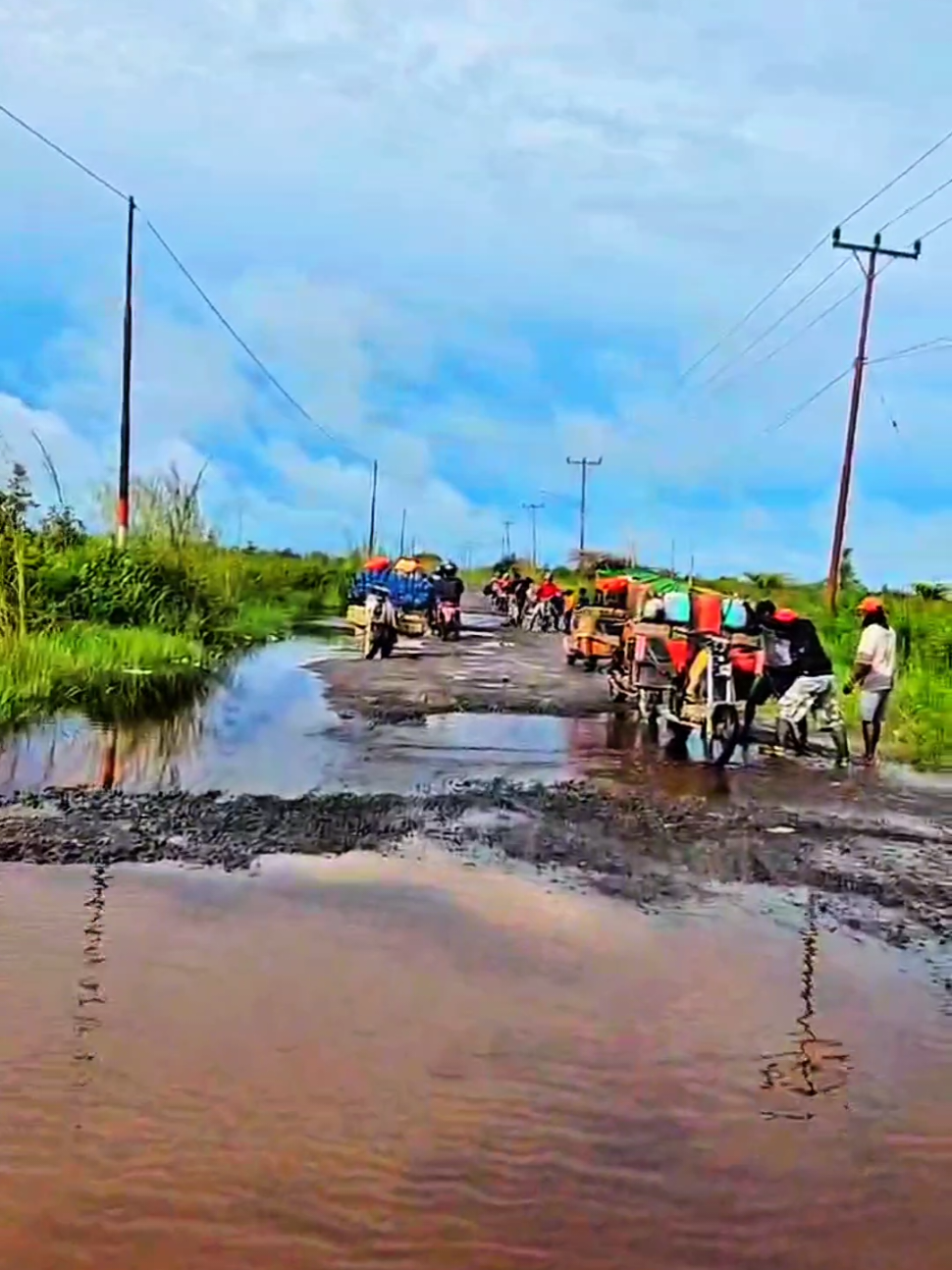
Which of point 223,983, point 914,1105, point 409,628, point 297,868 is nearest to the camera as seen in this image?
point 914,1105

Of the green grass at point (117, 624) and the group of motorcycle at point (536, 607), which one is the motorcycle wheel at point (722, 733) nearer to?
the green grass at point (117, 624)

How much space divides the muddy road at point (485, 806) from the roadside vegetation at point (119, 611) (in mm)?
1724

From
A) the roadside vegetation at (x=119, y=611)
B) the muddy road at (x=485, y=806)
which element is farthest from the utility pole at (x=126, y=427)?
the muddy road at (x=485, y=806)

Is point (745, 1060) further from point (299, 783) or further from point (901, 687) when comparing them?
point (901, 687)

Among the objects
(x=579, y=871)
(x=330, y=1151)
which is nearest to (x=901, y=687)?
(x=579, y=871)

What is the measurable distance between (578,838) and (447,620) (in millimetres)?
25813

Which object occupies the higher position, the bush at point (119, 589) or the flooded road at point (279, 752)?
the bush at point (119, 589)

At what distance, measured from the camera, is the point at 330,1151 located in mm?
4672

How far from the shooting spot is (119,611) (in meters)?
28.4

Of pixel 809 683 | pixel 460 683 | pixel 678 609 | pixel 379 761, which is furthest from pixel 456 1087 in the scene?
pixel 460 683

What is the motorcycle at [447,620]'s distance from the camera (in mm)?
35750

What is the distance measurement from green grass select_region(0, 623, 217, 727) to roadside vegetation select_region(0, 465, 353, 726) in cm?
3

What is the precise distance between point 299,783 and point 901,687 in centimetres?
1132

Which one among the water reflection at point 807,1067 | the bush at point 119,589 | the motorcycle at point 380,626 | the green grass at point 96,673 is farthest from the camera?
the motorcycle at point 380,626
